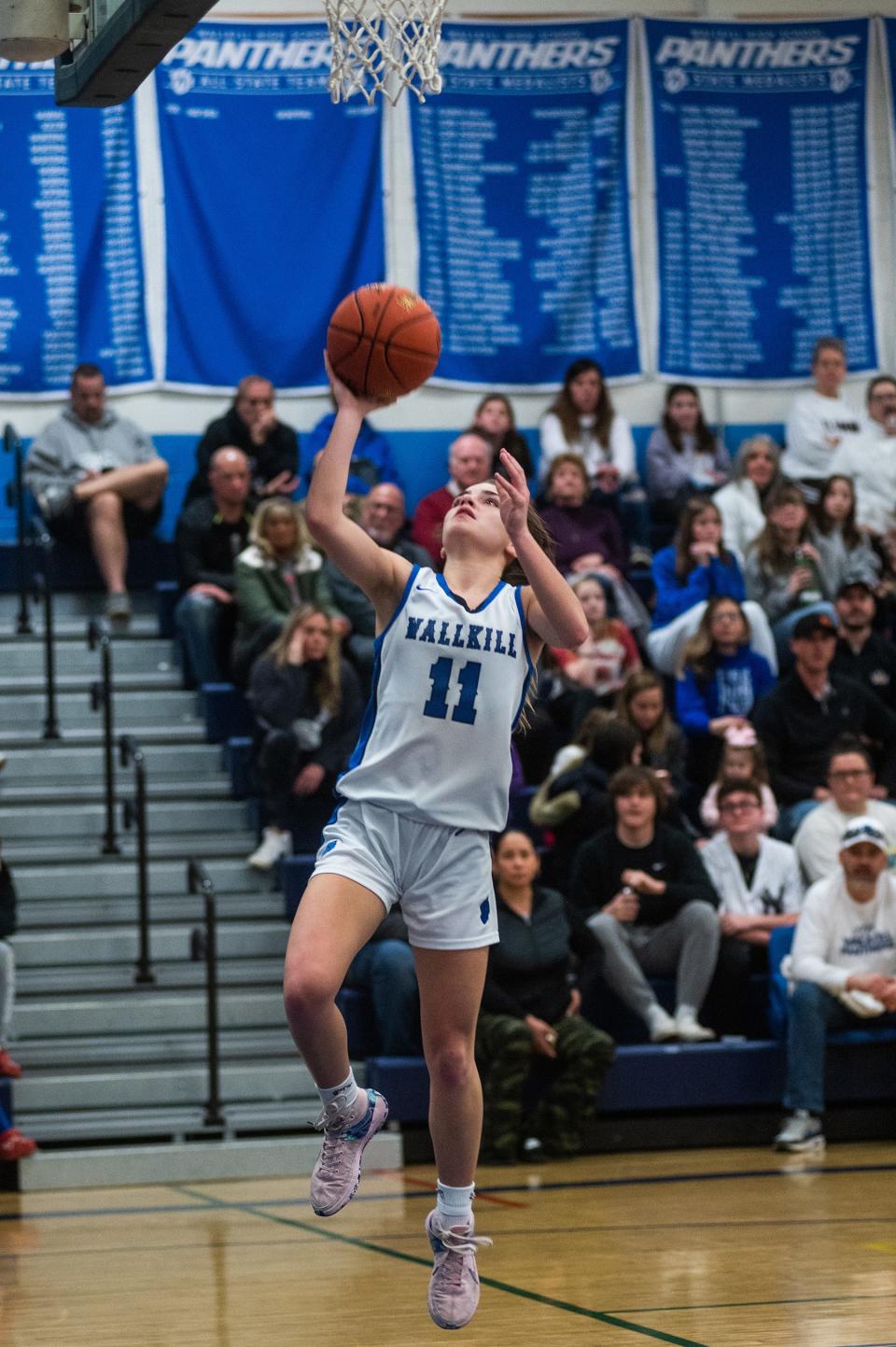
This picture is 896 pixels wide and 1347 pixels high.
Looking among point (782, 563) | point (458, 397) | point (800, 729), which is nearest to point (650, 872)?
point (800, 729)

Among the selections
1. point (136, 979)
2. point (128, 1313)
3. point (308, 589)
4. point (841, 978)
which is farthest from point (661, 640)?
point (128, 1313)

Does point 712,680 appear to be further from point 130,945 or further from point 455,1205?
point 455,1205

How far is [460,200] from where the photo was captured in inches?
548

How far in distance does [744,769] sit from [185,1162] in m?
3.47

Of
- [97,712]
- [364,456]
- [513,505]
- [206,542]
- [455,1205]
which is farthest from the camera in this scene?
[364,456]

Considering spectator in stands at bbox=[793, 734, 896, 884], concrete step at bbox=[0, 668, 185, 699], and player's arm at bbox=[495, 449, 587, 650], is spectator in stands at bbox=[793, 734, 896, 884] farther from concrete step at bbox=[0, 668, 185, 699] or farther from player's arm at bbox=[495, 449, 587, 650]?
player's arm at bbox=[495, 449, 587, 650]

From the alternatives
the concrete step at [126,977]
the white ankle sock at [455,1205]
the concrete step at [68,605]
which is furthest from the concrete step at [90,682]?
the white ankle sock at [455,1205]

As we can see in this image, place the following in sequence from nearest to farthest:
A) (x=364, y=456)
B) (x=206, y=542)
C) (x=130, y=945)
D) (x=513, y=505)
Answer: (x=513, y=505) < (x=130, y=945) < (x=206, y=542) < (x=364, y=456)

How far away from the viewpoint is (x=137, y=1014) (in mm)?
9703

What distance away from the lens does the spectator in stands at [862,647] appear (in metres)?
11.7

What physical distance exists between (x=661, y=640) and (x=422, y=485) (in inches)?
107

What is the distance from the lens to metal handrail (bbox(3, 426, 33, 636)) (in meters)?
11.4

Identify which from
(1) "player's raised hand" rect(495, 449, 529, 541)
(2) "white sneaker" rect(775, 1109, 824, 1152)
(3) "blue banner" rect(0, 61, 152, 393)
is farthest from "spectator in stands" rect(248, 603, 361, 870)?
(1) "player's raised hand" rect(495, 449, 529, 541)

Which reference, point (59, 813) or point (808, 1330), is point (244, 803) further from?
point (808, 1330)
